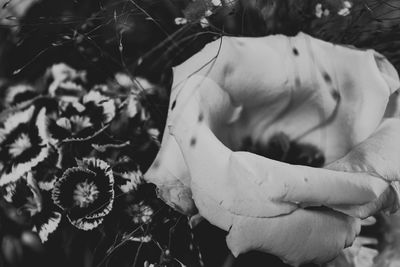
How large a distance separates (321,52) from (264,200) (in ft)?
0.47

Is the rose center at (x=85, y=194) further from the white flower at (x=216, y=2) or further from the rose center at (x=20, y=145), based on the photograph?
the white flower at (x=216, y=2)

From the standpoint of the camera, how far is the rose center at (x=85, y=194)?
0.29 metres

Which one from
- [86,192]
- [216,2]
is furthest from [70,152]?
[216,2]

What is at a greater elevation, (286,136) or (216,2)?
(216,2)

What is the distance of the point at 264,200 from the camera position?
0.25m

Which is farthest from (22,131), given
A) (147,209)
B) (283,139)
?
(283,139)

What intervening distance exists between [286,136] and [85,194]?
0.57 feet

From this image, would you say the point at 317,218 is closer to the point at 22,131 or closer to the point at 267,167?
the point at 267,167

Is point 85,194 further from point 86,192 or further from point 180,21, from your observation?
point 180,21

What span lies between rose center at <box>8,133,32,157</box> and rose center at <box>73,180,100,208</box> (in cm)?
5

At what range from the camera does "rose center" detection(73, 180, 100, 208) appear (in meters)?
0.29

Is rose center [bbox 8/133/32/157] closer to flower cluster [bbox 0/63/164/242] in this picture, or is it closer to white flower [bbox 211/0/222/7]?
flower cluster [bbox 0/63/164/242]

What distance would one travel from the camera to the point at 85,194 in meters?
0.30

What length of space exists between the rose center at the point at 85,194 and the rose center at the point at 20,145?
0.16 ft
